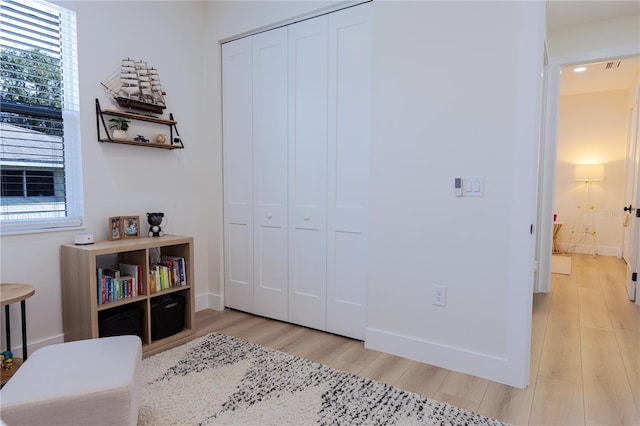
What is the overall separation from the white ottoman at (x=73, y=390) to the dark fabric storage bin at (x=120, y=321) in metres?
0.71

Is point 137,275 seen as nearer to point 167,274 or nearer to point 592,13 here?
point 167,274

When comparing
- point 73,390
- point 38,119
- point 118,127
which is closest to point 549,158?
point 118,127

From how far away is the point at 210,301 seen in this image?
345cm

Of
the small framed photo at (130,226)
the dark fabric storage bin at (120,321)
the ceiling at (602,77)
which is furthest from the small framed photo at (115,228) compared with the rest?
the ceiling at (602,77)

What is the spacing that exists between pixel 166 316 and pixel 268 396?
3.64 ft

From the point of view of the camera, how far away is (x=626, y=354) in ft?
7.98

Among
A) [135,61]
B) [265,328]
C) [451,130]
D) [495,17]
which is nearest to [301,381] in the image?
[265,328]

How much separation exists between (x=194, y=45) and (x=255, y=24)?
65 cm

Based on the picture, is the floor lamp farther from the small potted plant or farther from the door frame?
the small potted plant

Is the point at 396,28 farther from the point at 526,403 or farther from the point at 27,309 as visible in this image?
the point at 27,309

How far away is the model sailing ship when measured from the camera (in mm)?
2609

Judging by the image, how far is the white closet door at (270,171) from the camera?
2.95 m

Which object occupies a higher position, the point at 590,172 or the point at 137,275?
the point at 590,172

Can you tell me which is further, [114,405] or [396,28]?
[396,28]
